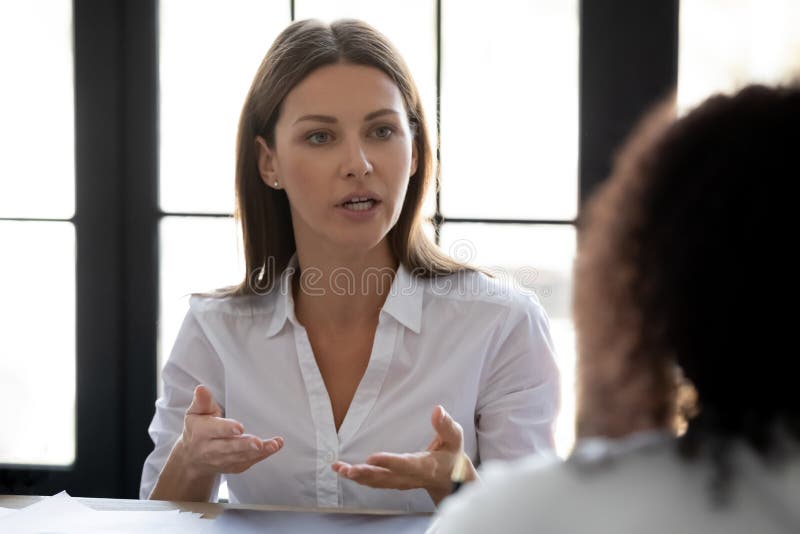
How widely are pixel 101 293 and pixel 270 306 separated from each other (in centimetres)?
56

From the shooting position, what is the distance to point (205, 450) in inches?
52.8

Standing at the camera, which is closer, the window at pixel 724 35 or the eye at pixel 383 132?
the eye at pixel 383 132

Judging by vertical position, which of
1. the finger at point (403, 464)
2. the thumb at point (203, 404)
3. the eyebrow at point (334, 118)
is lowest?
the finger at point (403, 464)

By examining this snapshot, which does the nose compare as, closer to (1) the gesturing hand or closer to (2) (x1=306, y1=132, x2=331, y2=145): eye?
(2) (x1=306, y1=132, x2=331, y2=145): eye

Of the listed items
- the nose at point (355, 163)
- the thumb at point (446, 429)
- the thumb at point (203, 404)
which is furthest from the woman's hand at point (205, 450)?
the nose at point (355, 163)

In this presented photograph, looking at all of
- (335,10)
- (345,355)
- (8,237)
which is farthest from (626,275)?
(8,237)

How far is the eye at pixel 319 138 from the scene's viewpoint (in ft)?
5.19

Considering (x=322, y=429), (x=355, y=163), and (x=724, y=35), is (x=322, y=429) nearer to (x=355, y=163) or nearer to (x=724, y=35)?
(x=355, y=163)

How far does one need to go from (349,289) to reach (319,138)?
0.30 metres

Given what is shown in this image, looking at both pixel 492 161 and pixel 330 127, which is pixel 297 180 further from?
pixel 492 161

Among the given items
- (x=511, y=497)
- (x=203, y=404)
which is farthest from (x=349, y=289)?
(x=511, y=497)

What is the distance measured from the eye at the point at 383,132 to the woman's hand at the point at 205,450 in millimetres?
534

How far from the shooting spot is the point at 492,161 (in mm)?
2072

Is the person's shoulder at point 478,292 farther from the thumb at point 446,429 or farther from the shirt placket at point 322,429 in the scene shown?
the thumb at point 446,429
